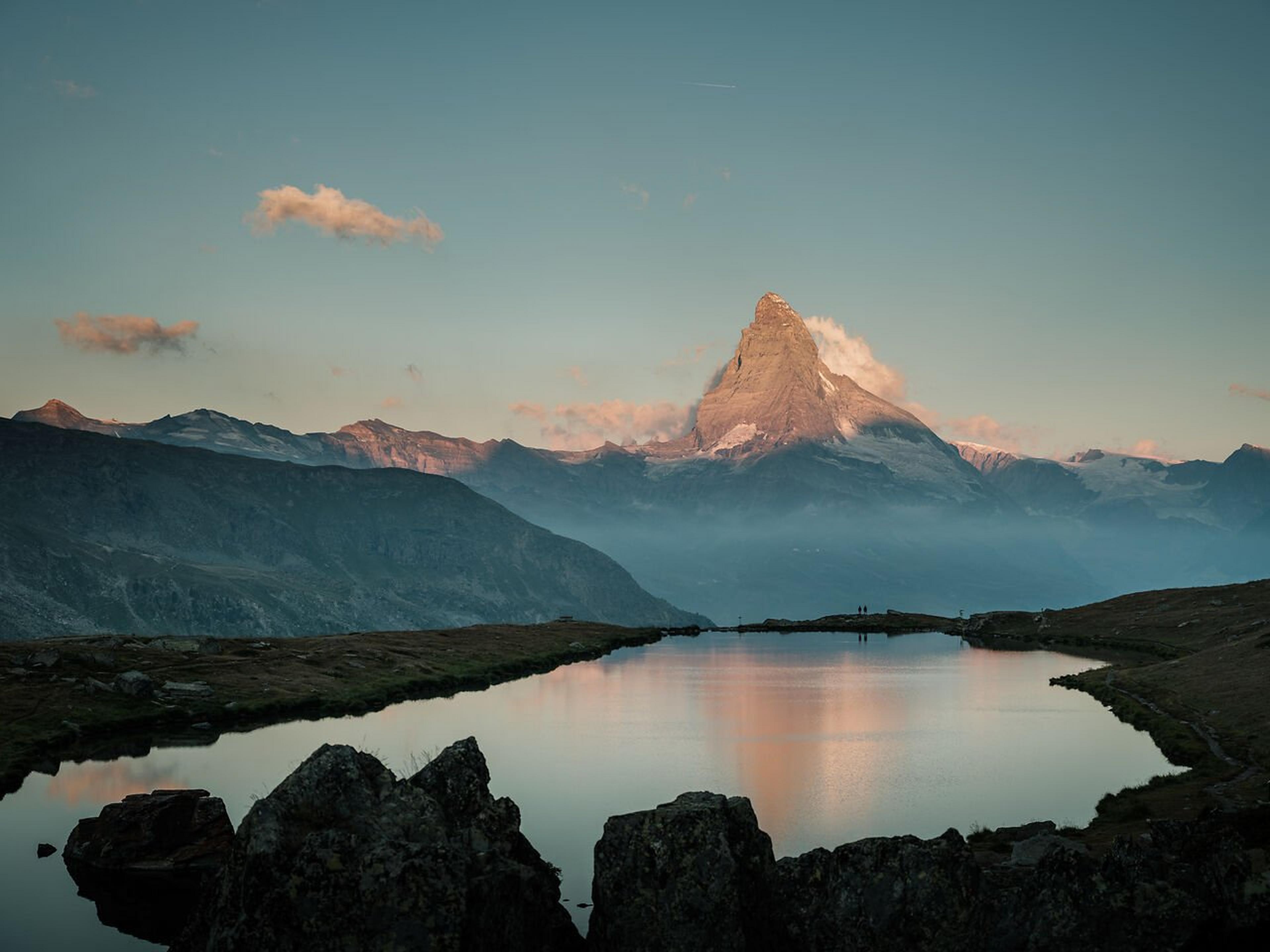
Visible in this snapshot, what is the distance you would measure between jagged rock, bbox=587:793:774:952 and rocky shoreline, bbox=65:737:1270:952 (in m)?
0.04

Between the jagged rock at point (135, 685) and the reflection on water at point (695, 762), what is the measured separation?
13.4m

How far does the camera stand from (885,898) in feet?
91.6

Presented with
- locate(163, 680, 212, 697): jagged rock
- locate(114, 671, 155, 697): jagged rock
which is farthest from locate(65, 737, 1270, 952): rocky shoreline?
locate(163, 680, 212, 697): jagged rock

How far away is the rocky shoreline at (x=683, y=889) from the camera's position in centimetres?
2542

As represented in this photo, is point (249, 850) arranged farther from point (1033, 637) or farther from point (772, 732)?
point (1033, 637)

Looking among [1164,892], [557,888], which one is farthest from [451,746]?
[1164,892]

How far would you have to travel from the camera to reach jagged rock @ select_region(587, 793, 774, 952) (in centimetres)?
2758

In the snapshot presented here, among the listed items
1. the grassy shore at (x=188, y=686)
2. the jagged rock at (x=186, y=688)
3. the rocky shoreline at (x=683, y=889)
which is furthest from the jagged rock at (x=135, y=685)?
the rocky shoreline at (x=683, y=889)

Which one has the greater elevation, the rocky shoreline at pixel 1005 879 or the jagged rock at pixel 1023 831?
the rocky shoreline at pixel 1005 879

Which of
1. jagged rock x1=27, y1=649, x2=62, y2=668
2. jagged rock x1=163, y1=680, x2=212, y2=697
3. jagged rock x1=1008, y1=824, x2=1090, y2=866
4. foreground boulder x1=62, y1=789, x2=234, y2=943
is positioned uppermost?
jagged rock x1=27, y1=649, x2=62, y2=668

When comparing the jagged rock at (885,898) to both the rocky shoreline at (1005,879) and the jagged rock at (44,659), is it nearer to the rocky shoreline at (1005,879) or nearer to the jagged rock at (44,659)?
the rocky shoreline at (1005,879)

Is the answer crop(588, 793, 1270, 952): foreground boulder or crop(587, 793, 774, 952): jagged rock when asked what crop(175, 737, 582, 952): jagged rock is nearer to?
crop(587, 793, 774, 952): jagged rock

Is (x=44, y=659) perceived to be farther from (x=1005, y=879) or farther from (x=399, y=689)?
(x=1005, y=879)

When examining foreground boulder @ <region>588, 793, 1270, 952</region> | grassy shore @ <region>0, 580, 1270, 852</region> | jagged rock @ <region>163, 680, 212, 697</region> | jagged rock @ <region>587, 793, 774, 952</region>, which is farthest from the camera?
jagged rock @ <region>163, 680, 212, 697</region>
